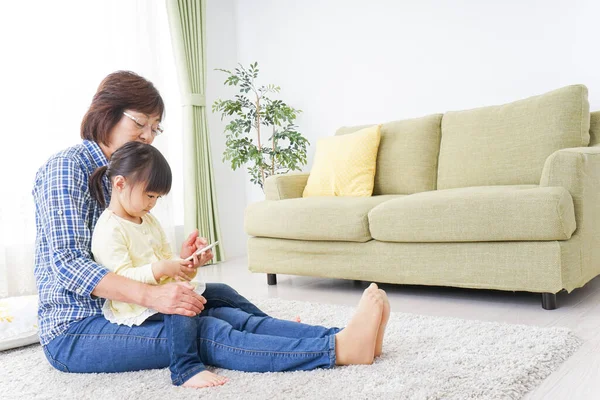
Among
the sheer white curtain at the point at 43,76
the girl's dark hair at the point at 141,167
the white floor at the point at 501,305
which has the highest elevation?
the sheer white curtain at the point at 43,76

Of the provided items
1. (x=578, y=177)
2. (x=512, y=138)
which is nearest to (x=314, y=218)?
(x=512, y=138)

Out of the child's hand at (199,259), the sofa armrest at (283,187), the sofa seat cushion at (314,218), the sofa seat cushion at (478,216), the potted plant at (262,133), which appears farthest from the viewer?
the potted plant at (262,133)

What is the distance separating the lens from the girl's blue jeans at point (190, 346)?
5.11ft

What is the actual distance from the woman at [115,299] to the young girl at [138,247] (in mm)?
30

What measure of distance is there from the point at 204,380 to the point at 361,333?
0.44 meters

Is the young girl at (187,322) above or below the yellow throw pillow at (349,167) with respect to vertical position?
→ below

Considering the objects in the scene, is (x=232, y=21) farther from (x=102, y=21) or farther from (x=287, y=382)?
(x=287, y=382)

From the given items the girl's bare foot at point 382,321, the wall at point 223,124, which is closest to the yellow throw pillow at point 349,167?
the wall at point 223,124

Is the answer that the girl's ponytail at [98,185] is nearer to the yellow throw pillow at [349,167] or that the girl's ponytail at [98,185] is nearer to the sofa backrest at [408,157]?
Answer: the yellow throw pillow at [349,167]

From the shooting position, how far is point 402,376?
1514 mm

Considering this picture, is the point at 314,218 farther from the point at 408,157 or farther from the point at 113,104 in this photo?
the point at 113,104

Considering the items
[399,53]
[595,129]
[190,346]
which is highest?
[399,53]

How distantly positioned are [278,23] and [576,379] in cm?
379

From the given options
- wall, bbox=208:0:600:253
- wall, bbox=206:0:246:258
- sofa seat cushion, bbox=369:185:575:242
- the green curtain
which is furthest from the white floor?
wall, bbox=208:0:600:253
